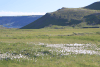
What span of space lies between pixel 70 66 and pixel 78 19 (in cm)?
17255

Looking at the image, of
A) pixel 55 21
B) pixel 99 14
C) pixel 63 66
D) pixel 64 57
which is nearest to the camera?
pixel 63 66

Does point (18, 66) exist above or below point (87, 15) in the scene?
below

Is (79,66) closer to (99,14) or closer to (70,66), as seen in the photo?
(70,66)

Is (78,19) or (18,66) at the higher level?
(78,19)

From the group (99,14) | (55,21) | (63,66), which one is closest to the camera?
(63,66)

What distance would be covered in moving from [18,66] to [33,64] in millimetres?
1911

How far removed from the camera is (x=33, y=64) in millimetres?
16906

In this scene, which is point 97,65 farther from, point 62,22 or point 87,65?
point 62,22

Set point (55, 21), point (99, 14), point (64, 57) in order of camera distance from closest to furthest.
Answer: point (64, 57)
point (99, 14)
point (55, 21)

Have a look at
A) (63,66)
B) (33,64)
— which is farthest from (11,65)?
(63,66)

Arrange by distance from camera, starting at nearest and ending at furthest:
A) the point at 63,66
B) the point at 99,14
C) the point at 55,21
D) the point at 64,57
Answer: the point at 63,66 < the point at 64,57 < the point at 99,14 < the point at 55,21

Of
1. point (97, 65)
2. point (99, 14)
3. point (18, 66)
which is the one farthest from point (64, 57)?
point (99, 14)

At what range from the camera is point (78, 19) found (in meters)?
183

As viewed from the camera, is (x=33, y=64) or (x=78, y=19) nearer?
(x=33, y=64)
